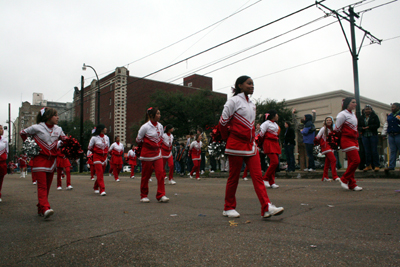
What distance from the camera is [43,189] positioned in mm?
5559

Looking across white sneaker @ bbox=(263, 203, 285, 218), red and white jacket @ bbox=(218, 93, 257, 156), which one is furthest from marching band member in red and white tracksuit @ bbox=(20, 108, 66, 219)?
white sneaker @ bbox=(263, 203, 285, 218)

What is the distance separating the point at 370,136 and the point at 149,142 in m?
7.65

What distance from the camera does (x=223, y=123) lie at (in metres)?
4.89

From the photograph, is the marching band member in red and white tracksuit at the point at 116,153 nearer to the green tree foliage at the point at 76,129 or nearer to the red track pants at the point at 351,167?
the red track pants at the point at 351,167

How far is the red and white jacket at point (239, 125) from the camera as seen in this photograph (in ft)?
15.8

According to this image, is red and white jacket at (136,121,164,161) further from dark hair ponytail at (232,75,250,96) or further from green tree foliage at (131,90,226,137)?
green tree foliage at (131,90,226,137)

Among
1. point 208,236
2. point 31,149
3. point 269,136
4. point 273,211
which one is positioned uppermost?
point 269,136

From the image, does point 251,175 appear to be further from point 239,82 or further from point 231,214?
point 239,82

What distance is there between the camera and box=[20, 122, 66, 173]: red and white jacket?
5.65 metres

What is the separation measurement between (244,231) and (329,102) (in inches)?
1097

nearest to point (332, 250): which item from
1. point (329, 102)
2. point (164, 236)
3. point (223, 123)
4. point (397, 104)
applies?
point (164, 236)

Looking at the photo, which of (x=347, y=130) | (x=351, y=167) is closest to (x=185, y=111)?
(x=347, y=130)

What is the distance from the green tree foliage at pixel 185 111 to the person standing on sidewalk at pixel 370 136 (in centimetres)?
2666

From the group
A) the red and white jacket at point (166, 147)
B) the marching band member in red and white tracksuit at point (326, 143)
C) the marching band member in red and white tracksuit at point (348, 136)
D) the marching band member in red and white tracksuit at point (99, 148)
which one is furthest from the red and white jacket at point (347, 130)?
the red and white jacket at point (166, 147)
